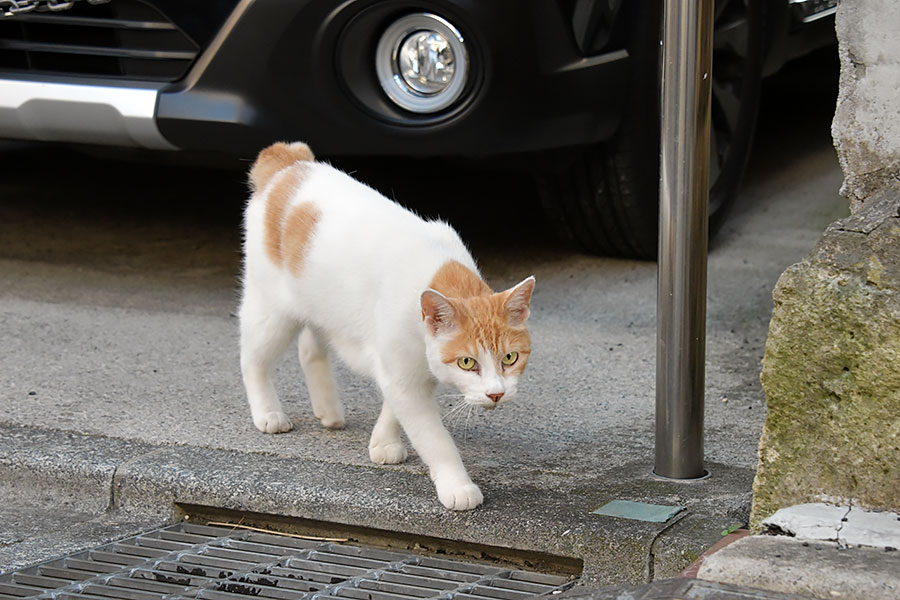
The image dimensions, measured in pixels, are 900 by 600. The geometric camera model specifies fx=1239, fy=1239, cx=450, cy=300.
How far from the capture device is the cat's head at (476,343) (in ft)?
8.47

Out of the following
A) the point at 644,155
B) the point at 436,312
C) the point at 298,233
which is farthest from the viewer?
the point at 644,155

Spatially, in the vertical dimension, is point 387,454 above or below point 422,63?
below

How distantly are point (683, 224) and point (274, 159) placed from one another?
1245 mm

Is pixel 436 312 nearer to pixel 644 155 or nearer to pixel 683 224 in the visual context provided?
pixel 683 224

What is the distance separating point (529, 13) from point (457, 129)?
40 centimetres

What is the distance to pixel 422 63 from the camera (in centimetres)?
362

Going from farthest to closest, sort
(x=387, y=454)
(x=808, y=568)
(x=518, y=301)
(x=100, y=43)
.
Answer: (x=100, y=43) → (x=387, y=454) → (x=518, y=301) → (x=808, y=568)

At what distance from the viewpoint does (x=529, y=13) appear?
3619 mm

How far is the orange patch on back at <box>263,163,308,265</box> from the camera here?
3.15m

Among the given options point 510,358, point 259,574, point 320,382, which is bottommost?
point 259,574

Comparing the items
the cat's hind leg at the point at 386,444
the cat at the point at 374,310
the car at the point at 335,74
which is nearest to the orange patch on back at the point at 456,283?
the cat at the point at 374,310

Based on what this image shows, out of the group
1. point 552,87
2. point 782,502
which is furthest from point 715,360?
point 782,502

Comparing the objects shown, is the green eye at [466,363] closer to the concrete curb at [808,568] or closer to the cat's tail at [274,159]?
the concrete curb at [808,568]

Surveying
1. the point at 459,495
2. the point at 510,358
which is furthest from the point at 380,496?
the point at 510,358
